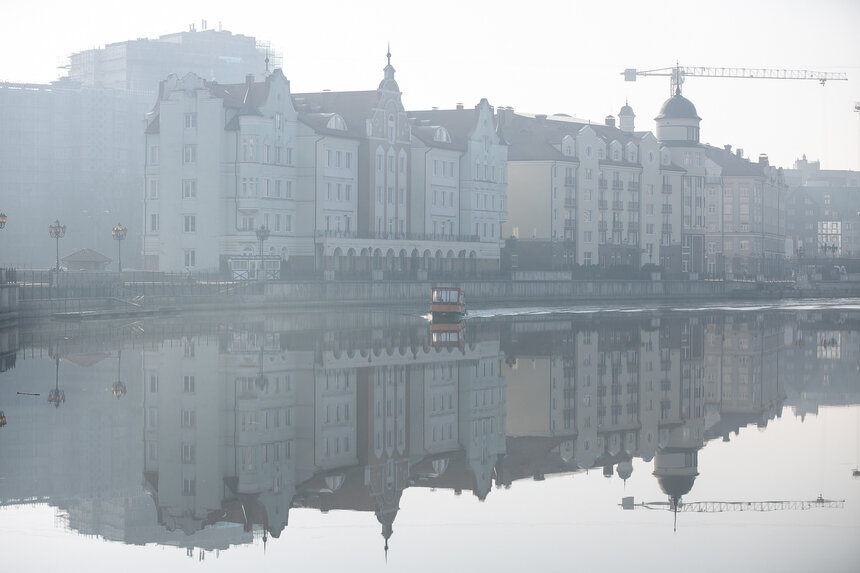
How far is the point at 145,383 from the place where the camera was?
4072 centimetres

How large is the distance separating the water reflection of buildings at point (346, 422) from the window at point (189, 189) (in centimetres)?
5169

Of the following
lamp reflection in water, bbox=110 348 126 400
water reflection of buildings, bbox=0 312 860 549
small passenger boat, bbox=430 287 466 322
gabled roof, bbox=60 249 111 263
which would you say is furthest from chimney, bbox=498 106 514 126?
lamp reflection in water, bbox=110 348 126 400

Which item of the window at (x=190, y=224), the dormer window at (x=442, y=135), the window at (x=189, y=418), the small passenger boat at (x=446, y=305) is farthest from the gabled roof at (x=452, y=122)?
the window at (x=189, y=418)

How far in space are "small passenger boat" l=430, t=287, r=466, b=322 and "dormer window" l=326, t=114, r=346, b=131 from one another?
131 ft

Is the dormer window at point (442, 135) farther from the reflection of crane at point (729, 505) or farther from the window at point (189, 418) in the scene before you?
the reflection of crane at point (729, 505)

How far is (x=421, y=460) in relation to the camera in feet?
90.6

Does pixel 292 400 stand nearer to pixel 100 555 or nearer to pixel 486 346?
pixel 100 555

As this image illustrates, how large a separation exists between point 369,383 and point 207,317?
4242 centimetres

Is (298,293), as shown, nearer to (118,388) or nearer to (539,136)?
(118,388)

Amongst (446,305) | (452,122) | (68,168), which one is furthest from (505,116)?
(446,305)

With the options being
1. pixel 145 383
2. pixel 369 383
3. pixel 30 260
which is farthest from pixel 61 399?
pixel 30 260

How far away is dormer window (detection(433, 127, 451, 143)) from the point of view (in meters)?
137

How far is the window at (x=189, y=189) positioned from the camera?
364ft

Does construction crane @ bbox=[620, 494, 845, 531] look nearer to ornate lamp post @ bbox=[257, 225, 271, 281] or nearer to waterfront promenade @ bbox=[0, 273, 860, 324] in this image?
waterfront promenade @ bbox=[0, 273, 860, 324]
